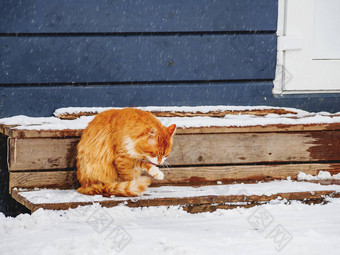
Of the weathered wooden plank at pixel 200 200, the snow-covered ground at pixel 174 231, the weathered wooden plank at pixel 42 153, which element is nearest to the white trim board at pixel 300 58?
the weathered wooden plank at pixel 200 200

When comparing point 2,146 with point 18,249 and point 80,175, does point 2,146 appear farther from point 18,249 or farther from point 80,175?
point 18,249

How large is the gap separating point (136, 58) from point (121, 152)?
0.96 metres

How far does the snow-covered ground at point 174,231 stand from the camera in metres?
2.13

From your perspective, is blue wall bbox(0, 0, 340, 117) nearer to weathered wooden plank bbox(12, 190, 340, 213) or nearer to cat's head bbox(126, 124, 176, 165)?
cat's head bbox(126, 124, 176, 165)

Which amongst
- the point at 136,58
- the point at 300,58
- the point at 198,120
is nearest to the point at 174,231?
the point at 198,120

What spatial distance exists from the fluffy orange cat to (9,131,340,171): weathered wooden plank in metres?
0.25

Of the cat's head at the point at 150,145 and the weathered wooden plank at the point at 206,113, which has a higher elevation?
the weathered wooden plank at the point at 206,113

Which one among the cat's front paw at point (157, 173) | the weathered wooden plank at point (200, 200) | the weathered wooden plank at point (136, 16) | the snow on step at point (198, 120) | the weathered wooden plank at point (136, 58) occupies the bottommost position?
the weathered wooden plank at point (200, 200)

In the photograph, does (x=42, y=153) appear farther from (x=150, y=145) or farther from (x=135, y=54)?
(x=135, y=54)

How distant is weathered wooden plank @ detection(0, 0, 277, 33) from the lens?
10.7 ft

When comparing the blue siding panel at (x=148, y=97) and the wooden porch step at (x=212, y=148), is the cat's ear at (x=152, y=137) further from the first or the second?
the blue siding panel at (x=148, y=97)

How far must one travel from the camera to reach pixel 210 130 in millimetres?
3082

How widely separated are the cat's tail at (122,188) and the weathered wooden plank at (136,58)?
97cm

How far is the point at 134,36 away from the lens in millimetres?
3406
